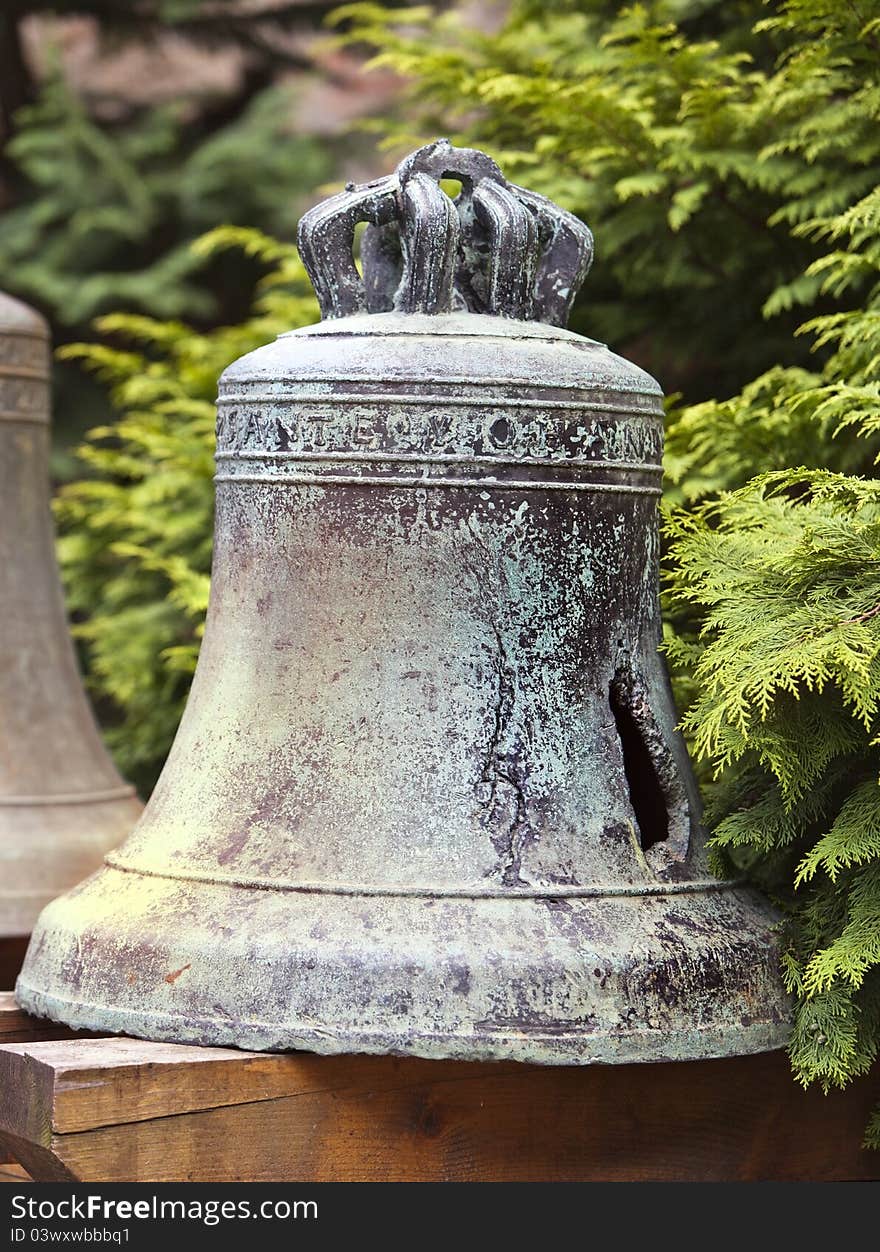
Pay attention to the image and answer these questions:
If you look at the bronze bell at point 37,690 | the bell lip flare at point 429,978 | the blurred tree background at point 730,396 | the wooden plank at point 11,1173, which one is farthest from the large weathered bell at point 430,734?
the bronze bell at point 37,690

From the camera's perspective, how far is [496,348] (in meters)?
2.46

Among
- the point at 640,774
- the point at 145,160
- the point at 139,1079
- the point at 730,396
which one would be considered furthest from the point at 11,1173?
the point at 145,160

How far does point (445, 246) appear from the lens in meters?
2.48

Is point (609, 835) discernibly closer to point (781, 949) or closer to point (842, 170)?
point (781, 949)

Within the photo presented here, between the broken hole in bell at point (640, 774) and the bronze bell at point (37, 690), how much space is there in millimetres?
1285

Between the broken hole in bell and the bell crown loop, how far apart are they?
0.59 m

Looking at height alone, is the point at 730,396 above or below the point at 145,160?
below

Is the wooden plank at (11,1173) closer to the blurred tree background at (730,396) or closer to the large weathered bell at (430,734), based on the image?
the large weathered bell at (430,734)

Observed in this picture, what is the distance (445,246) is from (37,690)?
1551 millimetres

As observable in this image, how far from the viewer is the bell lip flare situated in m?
2.20

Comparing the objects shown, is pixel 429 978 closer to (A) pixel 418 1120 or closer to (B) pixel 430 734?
(A) pixel 418 1120

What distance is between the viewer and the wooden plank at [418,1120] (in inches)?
84.9

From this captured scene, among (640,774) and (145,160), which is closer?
(640,774)

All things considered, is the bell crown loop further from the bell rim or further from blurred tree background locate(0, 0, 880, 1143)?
the bell rim
